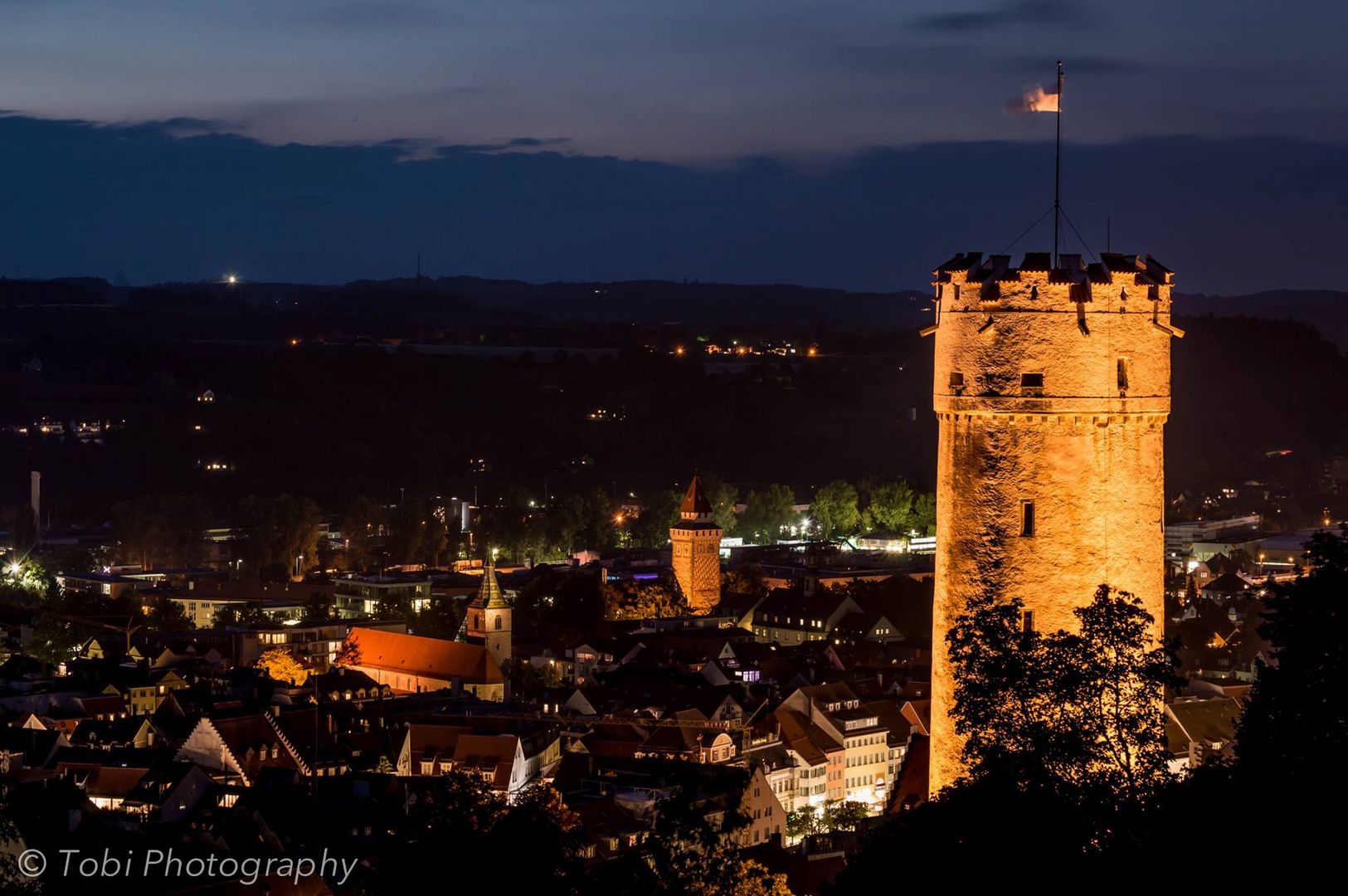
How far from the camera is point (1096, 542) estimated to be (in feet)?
46.2

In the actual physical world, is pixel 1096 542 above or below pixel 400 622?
above

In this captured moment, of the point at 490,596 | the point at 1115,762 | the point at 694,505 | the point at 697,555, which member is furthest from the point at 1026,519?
the point at 694,505

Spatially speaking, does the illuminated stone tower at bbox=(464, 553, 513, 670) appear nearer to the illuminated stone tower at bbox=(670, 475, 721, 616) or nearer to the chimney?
the illuminated stone tower at bbox=(670, 475, 721, 616)

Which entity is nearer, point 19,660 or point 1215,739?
point 1215,739

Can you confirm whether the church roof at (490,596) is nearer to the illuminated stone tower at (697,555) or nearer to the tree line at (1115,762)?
the illuminated stone tower at (697,555)

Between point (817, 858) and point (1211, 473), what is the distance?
107137 millimetres

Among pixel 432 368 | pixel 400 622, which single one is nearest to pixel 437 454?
pixel 432 368

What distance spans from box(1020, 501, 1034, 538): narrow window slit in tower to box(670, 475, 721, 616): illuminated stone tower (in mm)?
55904

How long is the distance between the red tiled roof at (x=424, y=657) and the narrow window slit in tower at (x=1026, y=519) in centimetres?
4014

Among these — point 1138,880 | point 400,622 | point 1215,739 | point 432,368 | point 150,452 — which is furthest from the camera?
point 432,368

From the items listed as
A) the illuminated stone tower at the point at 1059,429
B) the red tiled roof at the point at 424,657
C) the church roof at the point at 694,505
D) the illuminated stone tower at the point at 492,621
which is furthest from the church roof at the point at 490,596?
the illuminated stone tower at the point at 1059,429

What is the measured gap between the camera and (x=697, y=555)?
2827 inches

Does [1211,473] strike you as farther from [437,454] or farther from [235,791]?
[235,791]

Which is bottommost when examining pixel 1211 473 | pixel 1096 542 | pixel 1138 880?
pixel 1211 473
